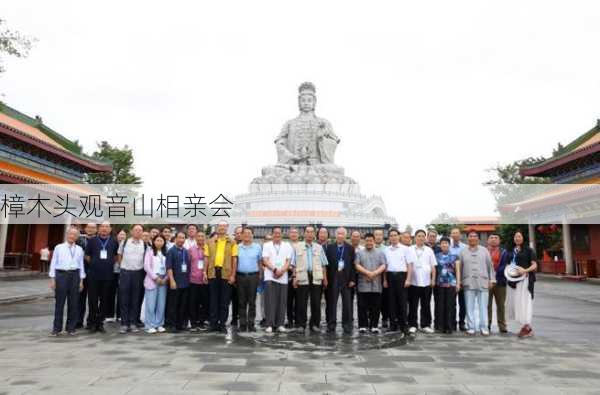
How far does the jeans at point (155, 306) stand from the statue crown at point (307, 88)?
Result: 18.0 metres

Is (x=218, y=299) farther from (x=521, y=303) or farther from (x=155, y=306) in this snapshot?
(x=521, y=303)

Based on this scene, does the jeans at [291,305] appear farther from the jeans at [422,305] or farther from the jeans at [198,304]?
the jeans at [422,305]

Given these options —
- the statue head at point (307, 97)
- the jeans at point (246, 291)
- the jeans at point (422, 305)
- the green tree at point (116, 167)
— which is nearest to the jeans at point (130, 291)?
the jeans at point (246, 291)

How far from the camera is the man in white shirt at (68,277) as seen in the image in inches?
251

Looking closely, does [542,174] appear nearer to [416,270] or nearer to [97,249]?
[416,270]

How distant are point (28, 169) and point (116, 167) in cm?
831

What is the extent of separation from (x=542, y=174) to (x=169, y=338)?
2024 cm

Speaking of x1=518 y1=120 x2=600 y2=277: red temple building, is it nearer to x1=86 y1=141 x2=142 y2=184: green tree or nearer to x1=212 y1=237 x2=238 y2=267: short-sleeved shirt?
x1=212 y1=237 x2=238 y2=267: short-sleeved shirt

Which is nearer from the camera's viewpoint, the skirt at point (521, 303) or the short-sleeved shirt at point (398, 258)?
the skirt at point (521, 303)

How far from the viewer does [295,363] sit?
4668mm

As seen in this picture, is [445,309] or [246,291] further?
[445,309]

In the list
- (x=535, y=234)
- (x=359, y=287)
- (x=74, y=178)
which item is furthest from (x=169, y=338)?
(x=535, y=234)

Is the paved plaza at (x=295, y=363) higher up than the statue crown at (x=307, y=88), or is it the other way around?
the statue crown at (x=307, y=88)

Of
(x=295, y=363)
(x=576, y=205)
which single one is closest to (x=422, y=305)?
(x=295, y=363)
